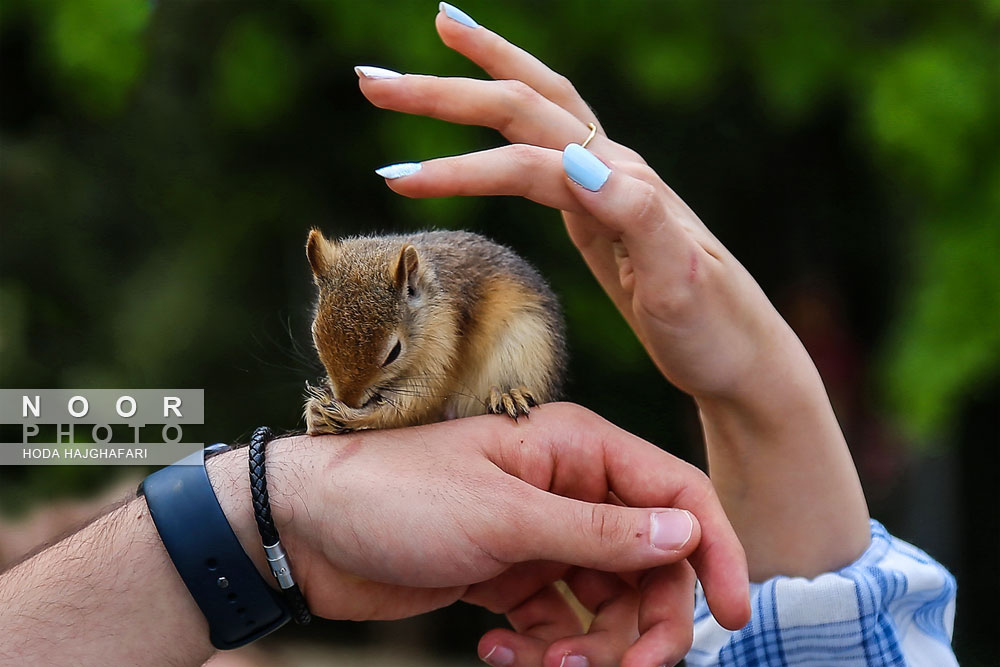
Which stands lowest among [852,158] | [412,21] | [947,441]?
[947,441]

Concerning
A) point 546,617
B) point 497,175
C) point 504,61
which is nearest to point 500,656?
point 546,617

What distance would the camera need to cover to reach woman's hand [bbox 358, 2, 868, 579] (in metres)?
1.37

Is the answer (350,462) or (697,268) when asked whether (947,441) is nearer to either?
(697,268)

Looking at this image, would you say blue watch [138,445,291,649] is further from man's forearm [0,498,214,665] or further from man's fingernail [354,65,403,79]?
man's fingernail [354,65,403,79]

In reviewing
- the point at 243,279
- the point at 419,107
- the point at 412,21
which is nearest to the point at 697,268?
the point at 419,107

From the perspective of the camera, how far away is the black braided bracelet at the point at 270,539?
1382mm

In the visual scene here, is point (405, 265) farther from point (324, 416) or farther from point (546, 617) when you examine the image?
point (546, 617)

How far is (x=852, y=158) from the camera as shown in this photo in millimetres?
3408

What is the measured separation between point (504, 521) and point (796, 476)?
0.60m

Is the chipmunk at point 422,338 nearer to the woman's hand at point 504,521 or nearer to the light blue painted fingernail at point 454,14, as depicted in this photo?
the woman's hand at point 504,521

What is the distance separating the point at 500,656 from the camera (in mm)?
1530

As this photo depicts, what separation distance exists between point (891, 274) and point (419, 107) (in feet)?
8.34

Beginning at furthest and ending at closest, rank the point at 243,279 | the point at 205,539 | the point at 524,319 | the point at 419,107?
the point at 243,279, the point at 524,319, the point at 419,107, the point at 205,539

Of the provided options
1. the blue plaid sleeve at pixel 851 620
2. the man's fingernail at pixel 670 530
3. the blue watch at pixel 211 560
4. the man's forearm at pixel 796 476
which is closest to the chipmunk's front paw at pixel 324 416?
the blue watch at pixel 211 560
